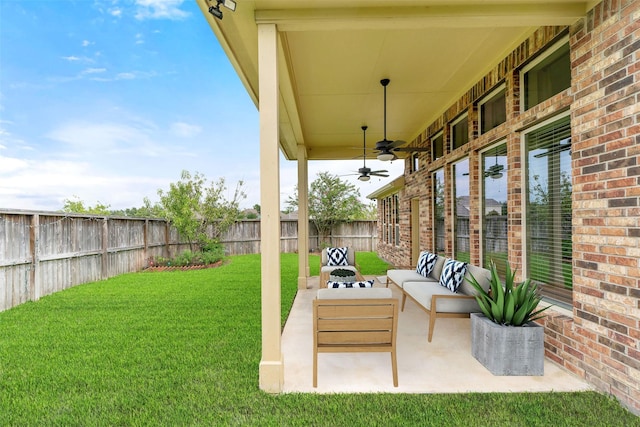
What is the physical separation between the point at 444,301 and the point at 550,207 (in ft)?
4.98

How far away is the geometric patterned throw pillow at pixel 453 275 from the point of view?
4.25 meters

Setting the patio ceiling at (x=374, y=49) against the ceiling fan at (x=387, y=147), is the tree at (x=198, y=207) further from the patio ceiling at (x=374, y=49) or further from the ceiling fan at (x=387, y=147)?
the ceiling fan at (x=387, y=147)

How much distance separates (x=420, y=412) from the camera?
2.33m

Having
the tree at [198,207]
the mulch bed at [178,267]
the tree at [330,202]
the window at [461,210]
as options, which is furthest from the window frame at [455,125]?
the tree at [330,202]

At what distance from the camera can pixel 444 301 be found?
3854 mm

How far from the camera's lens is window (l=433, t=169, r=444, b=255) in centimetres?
631

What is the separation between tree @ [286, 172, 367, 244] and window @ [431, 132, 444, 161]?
→ 30.5 ft

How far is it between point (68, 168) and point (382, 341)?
15593mm

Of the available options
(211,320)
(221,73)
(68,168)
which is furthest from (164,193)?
(211,320)

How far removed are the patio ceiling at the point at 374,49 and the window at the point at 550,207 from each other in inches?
42.5

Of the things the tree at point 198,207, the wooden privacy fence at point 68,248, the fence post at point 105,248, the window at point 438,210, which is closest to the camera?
the wooden privacy fence at point 68,248

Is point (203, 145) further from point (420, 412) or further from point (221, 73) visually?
point (420, 412)

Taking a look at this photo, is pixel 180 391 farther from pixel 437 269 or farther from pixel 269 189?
pixel 437 269

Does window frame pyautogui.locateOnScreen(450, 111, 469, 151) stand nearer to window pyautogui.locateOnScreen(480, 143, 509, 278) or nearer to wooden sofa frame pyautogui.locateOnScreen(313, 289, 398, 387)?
window pyautogui.locateOnScreen(480, 143, 509, 278)
